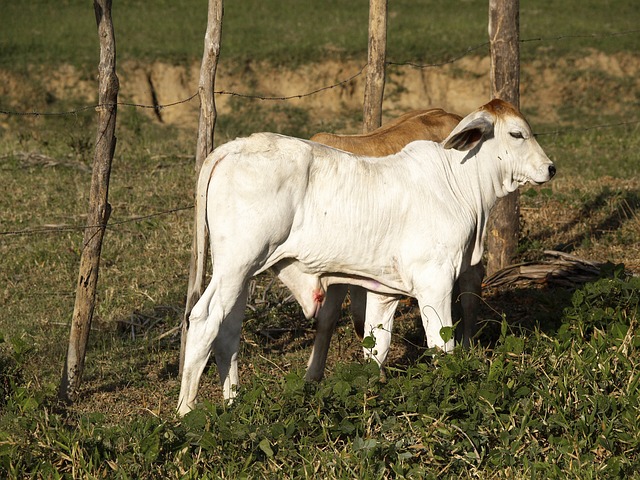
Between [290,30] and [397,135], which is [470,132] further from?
[290,30]

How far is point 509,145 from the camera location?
245 inches

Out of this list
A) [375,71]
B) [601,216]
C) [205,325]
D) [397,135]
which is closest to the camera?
[205,325]

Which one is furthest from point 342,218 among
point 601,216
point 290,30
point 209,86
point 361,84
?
point 290,30

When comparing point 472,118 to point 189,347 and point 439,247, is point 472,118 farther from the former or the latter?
point 189,347

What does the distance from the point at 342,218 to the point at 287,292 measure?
9.12ft

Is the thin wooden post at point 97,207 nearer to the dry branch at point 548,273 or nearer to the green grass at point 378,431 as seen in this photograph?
the green grass at point 378,431

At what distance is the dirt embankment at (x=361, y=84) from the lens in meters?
17.1

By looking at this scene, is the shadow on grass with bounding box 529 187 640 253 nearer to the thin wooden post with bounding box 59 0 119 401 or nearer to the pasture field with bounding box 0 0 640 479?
the pasture field with bounding box 0 0 640 479

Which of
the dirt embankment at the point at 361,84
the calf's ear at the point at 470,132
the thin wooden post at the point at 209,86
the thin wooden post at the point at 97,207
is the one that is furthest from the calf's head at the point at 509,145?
the dirt embankment at the point at 361,84

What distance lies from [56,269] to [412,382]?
4.79m

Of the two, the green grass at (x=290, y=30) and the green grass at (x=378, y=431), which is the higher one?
the green grass at (x=290, y=30)

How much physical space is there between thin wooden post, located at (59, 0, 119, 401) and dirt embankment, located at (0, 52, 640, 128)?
1060 centimetres

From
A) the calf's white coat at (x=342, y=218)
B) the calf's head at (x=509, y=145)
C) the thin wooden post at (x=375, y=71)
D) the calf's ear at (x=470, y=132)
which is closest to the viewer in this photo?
the calf's white coat at (x=342, y=218)

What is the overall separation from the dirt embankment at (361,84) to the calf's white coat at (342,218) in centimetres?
1089
